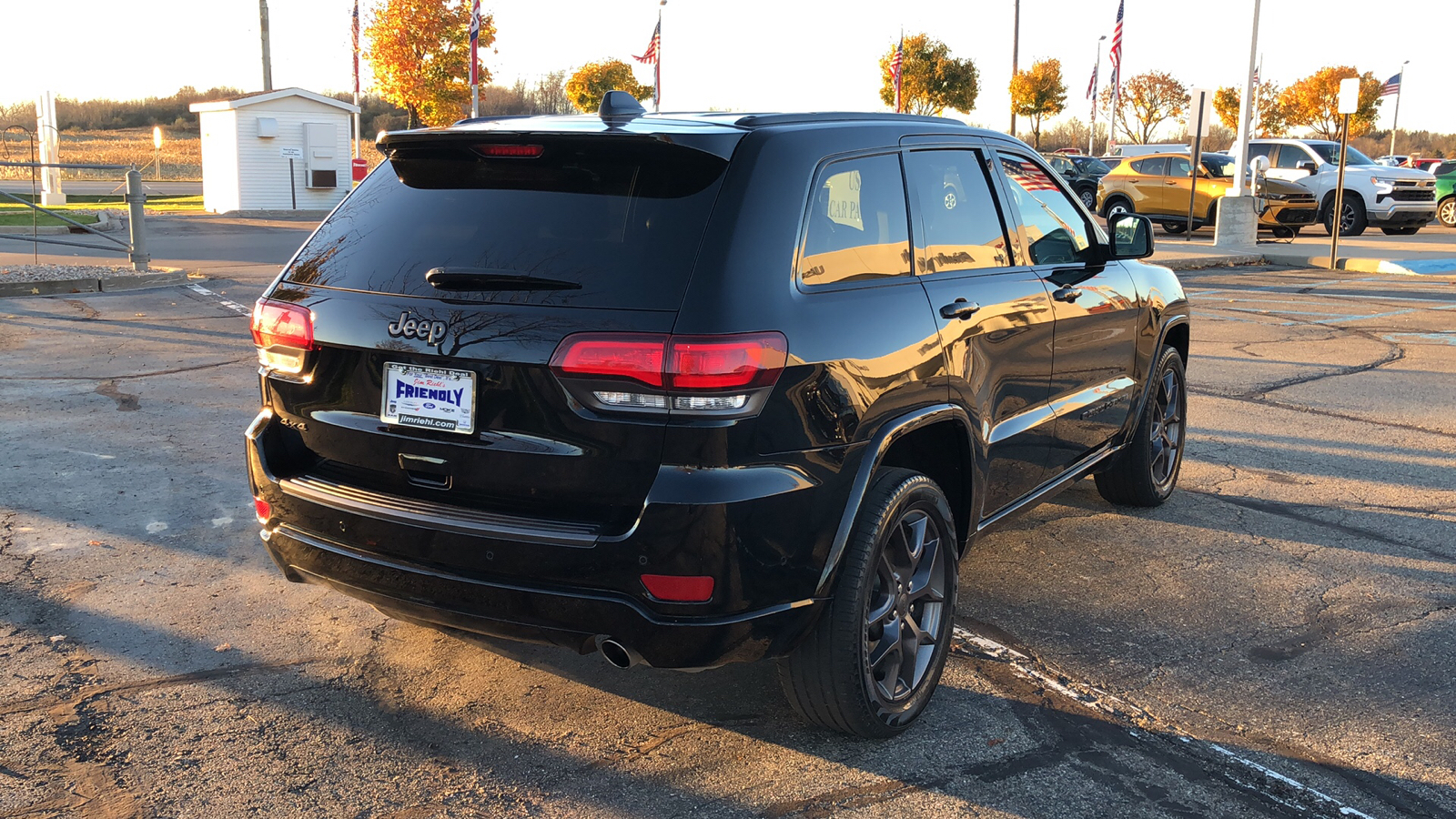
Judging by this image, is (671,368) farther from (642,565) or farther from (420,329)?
(420,329)

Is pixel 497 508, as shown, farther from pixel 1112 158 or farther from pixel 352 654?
pixel 1112 158

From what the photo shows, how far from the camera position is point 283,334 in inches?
135

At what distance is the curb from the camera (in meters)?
13.4

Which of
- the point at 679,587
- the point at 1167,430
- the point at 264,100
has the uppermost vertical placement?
the point at 264,100

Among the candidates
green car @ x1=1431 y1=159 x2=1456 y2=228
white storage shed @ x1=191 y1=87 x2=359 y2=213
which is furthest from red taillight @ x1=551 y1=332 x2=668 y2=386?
green car @ x1=1431 y1=159 x2=1456 y2=228

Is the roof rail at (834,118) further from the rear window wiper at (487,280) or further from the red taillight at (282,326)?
the red taillight at (282,326)

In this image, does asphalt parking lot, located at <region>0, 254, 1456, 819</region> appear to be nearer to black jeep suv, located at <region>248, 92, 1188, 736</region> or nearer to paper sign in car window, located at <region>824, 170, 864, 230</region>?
black jeep suv, located at <region>248, 92, 1188, 736</region>

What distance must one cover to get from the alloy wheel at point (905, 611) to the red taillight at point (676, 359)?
764 millimetres

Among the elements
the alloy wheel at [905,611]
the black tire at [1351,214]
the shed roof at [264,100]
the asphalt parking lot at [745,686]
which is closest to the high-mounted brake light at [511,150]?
the alloy wheel at [905,611]

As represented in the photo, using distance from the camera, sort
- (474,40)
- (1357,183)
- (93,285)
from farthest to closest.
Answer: (1357,183), (474,40), (93,285)

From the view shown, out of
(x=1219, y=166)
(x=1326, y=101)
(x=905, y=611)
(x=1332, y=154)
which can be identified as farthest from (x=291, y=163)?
(x=1326, y=101)

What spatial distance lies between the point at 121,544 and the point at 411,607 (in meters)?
2.41

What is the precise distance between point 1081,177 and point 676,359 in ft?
105

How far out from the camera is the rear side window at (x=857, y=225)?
10.6ft
